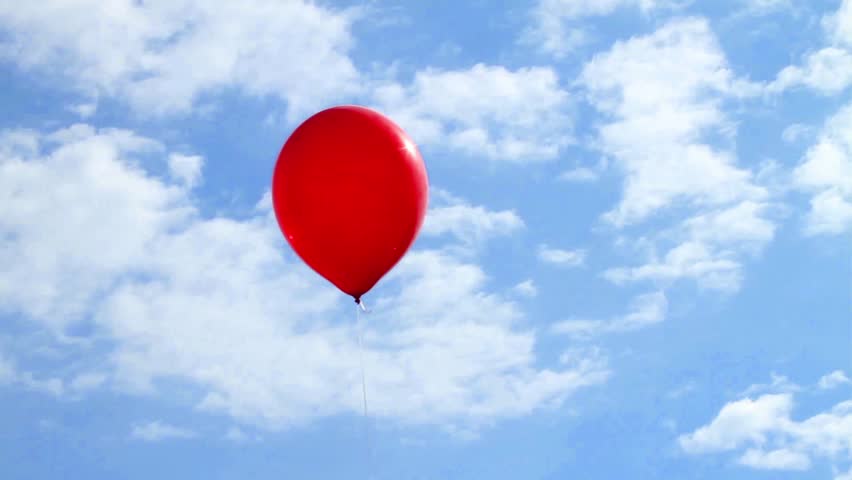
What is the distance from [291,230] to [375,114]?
2115mm

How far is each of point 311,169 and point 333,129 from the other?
26.6 inches

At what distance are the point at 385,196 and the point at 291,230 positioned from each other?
1.46 metres

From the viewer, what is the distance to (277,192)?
1220 inches

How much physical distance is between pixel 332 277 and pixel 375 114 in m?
2.47

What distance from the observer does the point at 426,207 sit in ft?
103

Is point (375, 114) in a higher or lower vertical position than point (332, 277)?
higher

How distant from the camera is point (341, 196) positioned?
3062 cm

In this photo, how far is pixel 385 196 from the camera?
30.8 meters

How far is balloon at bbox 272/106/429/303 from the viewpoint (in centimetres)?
3067

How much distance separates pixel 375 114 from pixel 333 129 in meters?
0.79

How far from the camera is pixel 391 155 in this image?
30.9 metres

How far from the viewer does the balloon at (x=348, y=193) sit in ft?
101

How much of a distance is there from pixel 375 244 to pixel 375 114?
1.94 m

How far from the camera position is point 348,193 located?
3062 centimetres
